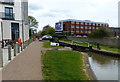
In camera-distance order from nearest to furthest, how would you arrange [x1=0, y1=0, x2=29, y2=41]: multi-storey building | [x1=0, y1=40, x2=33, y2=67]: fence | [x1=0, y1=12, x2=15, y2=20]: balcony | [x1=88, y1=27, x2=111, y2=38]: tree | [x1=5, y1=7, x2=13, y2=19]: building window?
[x1=0, y1=40, x2=33, y2=67]: fence → [x1=0, y1=12, x2=15, y2=20]: balcony → [x1=0, y1=0, x2=29, y2=41]: multi-storey building → [x1=5, y1=7, x2=13, y2=19]: building window → [x1=88, y1=27, x2=111, y2=38]: tree

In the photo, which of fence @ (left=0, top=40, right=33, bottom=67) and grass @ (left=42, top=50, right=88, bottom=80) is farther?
fence @ (left=0, top=40, right=33, bottom=67)

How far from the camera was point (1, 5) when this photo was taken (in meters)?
26.6

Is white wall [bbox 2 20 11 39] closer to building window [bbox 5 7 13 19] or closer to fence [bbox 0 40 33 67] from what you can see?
building window [bbox 5 7 13 19]

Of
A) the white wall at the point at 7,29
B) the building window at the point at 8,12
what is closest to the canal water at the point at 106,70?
the white wall at the point at 7,29

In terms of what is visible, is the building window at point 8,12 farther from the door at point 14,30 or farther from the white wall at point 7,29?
the door at point 14,30

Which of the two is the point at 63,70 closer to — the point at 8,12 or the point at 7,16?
the point at 7,16

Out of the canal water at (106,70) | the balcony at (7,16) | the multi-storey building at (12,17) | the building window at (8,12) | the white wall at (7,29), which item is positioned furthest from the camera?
the building window at (8,12)

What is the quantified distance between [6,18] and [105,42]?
903 inches

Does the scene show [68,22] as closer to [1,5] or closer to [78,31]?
[78,31]

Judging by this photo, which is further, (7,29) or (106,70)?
(7,29)

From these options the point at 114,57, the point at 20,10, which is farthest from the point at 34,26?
the point at 114,57

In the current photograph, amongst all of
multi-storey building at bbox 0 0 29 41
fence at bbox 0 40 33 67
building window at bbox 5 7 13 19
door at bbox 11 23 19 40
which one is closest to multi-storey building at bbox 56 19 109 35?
multi-storey building at bbox 0 0 29 41

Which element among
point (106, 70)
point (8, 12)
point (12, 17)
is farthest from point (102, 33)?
point (106, 70)

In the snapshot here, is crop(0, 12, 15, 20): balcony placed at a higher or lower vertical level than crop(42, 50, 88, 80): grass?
higher
